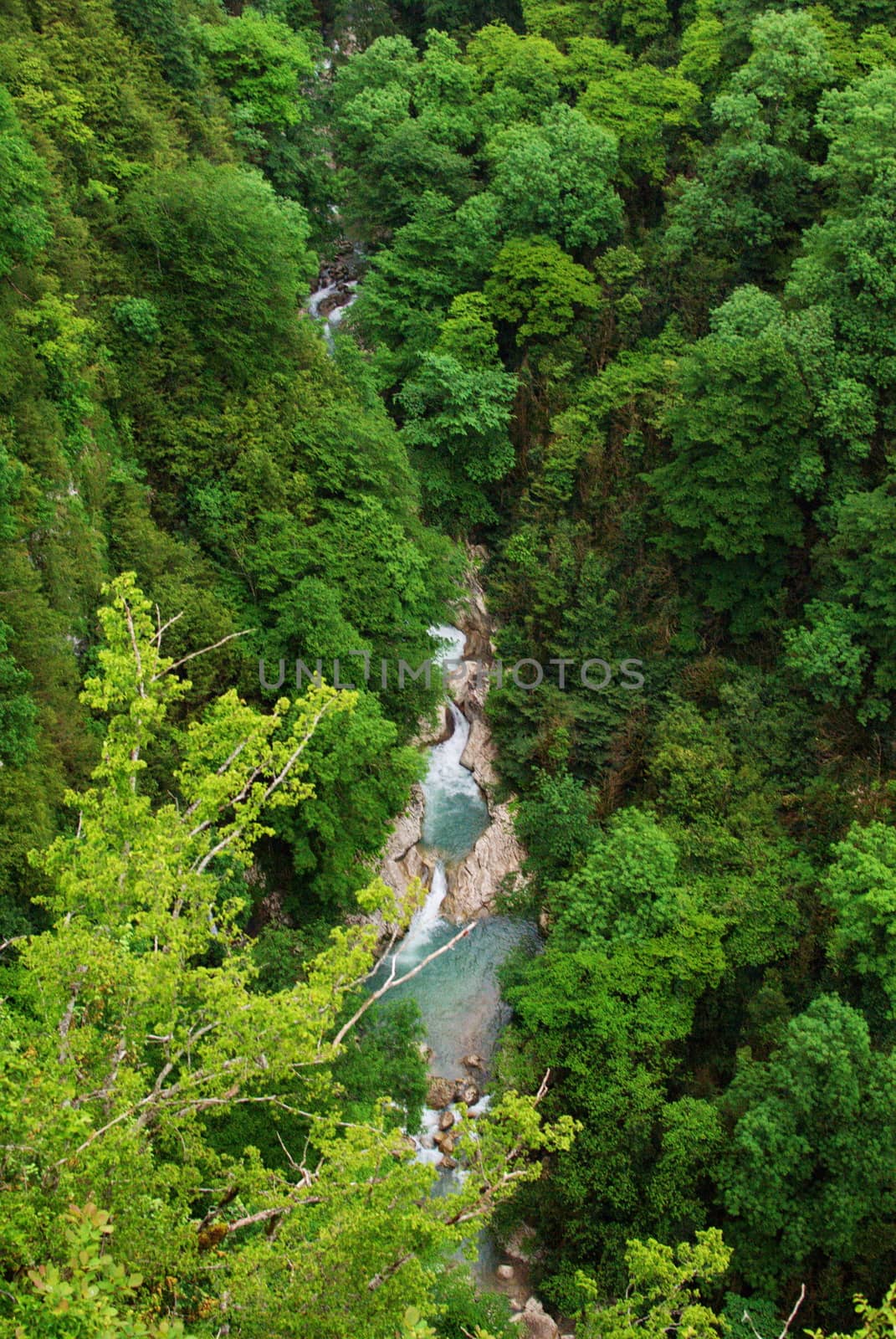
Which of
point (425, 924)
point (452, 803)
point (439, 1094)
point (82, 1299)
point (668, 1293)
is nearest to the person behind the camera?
point (82, 1299)

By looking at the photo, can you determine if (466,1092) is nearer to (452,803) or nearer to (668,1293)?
(452,803)

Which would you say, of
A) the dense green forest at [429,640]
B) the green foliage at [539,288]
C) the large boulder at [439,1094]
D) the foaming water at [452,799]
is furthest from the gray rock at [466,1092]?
the green foliage at [539,288]

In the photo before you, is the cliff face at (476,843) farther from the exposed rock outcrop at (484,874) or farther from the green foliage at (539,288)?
the green foliage at (539,288)

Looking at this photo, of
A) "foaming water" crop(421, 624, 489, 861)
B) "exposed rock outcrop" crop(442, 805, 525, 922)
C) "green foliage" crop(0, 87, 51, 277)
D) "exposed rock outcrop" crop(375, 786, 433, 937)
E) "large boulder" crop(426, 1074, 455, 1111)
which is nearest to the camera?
"green foliage" crop(0, 87, 51, 277)

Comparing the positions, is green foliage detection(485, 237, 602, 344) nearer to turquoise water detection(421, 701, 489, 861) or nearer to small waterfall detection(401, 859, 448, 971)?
turquoise water detection(421, 701, 489, 861)

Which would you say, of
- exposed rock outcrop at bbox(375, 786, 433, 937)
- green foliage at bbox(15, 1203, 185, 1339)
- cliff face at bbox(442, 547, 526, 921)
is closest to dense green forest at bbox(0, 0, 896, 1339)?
green foliage at bbox(15, 1203, 185, 1339)

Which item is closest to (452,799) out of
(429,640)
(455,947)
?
(455,947)

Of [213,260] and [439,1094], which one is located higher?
[213,260]
